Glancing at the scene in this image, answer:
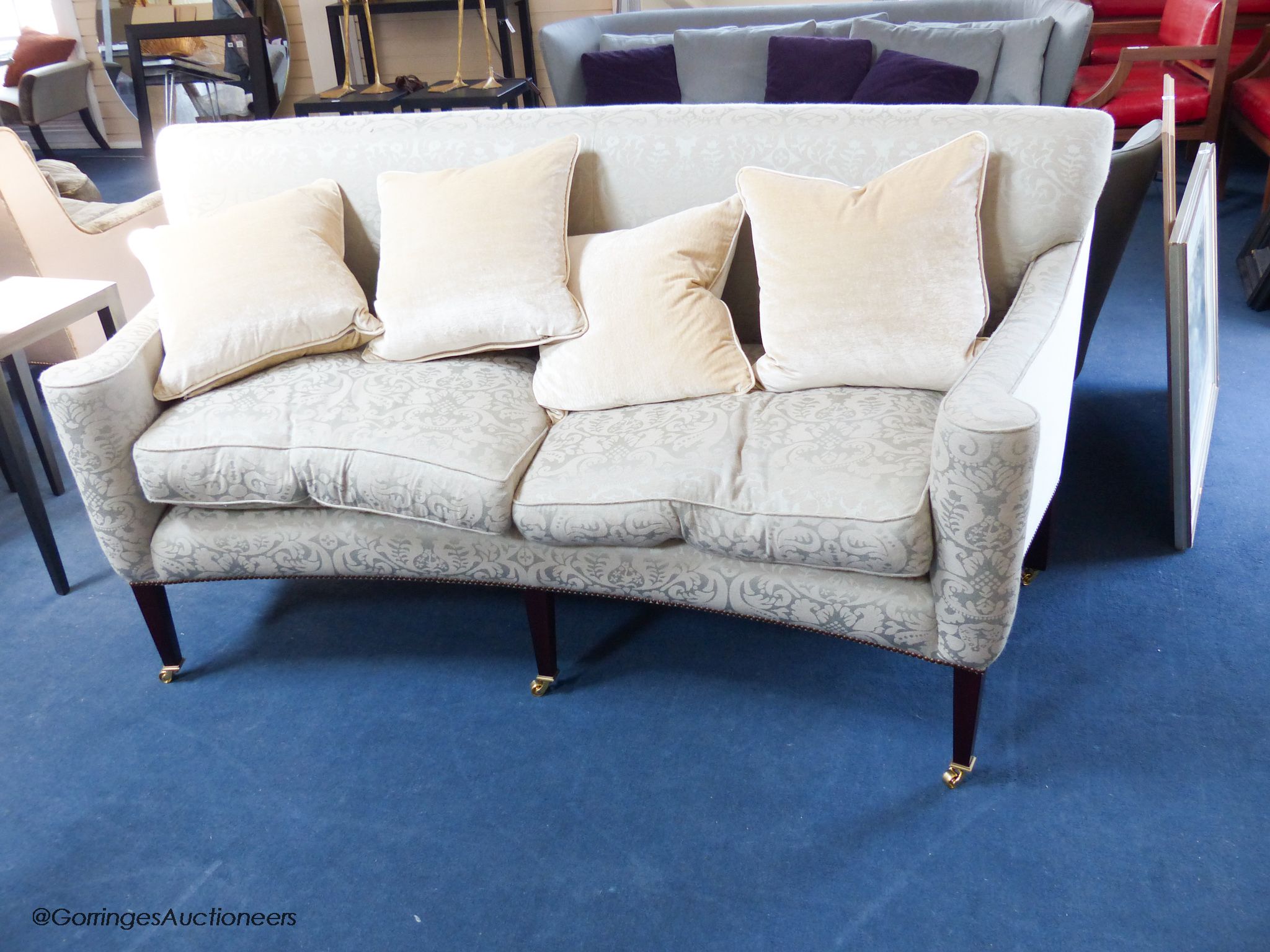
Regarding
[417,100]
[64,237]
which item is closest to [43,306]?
[64,237]

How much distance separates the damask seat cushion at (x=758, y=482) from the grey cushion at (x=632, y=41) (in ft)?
7.98

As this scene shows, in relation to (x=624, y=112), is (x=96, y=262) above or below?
below

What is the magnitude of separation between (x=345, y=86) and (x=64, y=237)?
2241mm

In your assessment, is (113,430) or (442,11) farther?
(442,11)

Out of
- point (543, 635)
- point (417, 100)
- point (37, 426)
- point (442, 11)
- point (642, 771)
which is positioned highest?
point (442, 11)

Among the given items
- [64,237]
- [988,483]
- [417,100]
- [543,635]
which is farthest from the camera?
[417,100]

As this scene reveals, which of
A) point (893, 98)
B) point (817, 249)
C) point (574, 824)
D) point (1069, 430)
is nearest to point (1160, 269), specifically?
point (893, 98)

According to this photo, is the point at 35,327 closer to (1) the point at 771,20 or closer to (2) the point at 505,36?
(1) the point at 771,20

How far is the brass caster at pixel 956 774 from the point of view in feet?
4.74

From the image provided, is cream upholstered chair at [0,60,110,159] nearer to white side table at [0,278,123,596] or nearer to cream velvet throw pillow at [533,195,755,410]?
white side table at [0,278,123,596]

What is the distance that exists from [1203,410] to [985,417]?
108cm

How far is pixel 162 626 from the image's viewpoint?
1.72m

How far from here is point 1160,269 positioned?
10.4 ft

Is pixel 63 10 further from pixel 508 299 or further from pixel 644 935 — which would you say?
pixel 644 935
